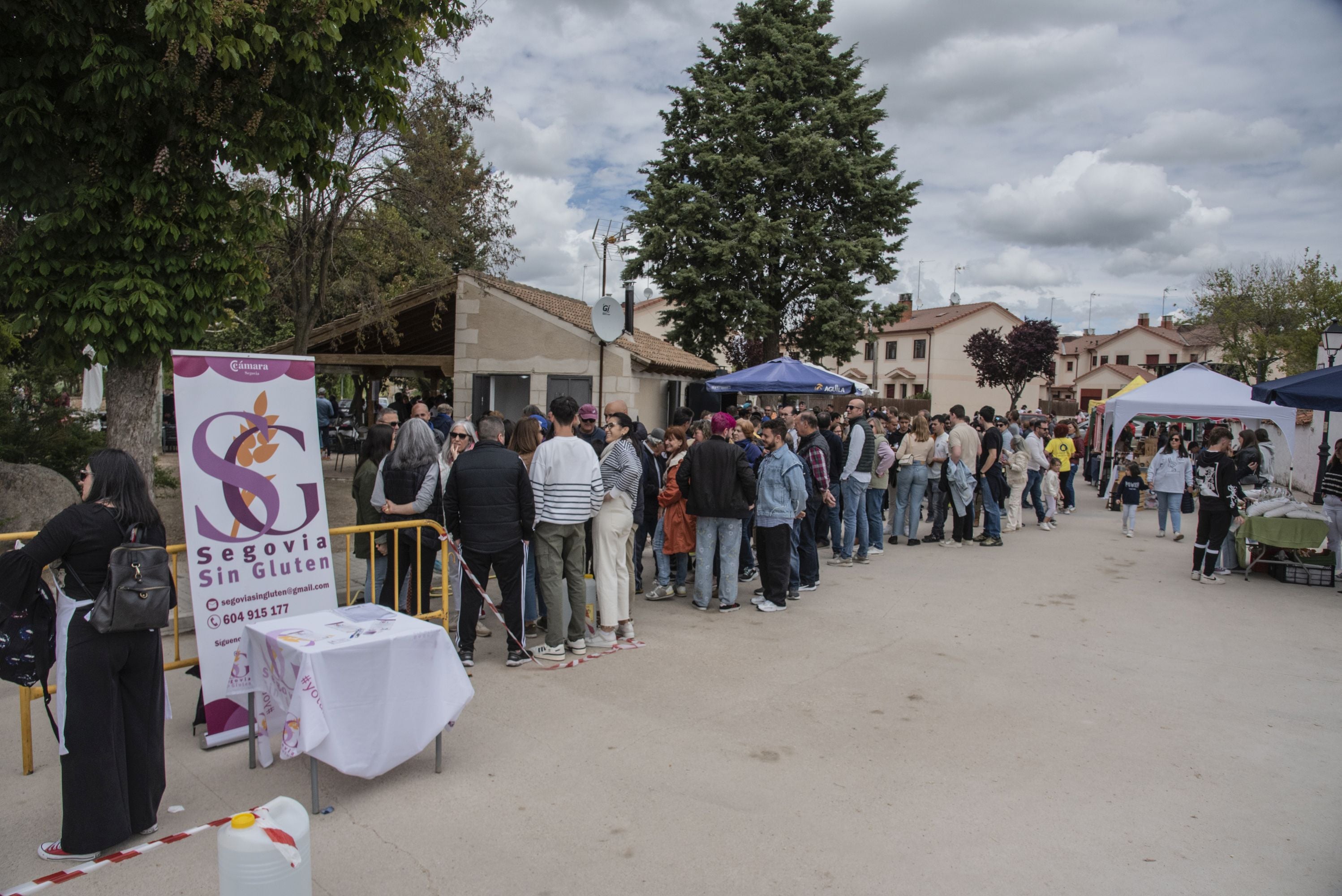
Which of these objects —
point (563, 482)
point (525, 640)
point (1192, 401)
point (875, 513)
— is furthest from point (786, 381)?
→ point (1192, 401)

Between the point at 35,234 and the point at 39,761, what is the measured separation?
175 inches

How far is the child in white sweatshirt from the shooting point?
1434 centimetres

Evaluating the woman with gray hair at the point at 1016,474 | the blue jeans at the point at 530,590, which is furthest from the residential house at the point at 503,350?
the blue jeans at the point at 530,590

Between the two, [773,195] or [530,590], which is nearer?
[530,590]

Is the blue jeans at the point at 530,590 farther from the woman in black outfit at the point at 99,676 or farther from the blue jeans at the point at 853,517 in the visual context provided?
the blue jeans at the point at 853,517

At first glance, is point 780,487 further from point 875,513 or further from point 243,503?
point 243,503

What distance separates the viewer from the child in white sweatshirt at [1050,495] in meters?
14.3

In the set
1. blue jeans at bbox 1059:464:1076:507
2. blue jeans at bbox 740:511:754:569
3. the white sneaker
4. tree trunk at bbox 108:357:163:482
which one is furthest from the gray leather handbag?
blue jeans at bbox 1059:464:1076:507

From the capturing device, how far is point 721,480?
768 centimetres

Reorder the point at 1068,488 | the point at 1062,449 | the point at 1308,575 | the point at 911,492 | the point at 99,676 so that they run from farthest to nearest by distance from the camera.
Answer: the point at 1068,488 < the point at 1062,449 < the point at 911,492 < the point at 1308,575 < the point at 99,676

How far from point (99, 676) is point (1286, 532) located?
11.9 metres

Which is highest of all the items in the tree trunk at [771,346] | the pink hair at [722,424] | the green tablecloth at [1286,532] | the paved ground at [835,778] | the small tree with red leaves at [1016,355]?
the small tree with red leaves at [1016,355]

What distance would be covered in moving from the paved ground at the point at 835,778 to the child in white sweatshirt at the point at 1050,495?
22.7 ft

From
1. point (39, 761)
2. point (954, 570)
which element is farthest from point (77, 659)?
point (954, 570)
